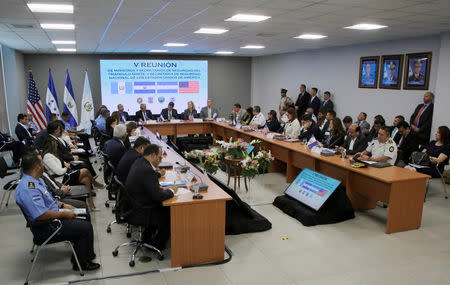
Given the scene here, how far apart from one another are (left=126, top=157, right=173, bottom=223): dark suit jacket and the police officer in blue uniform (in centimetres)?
51

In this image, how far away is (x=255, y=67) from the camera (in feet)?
47.2

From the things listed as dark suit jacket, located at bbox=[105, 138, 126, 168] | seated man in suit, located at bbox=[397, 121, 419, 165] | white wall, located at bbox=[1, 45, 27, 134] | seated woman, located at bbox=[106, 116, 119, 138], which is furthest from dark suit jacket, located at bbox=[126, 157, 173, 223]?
white wall, located at bbox=[1, 45, 27, 134]

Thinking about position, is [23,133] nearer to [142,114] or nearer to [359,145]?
[142,114]

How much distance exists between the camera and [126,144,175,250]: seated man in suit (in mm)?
3467

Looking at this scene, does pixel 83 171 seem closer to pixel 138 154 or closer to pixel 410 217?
pixel 138 154

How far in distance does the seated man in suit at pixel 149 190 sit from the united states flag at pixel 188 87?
30.6ft

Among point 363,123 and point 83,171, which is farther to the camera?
point 363,123

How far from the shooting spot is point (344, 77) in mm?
9703

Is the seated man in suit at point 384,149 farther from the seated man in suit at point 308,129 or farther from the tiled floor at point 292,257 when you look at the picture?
the seated man in suit at point 308,129

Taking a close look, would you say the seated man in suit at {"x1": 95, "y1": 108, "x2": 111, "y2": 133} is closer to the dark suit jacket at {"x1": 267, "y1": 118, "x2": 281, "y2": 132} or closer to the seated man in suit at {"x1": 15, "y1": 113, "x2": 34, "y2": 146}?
the seated man in suit at {"x1": 15, "y1": 113, "x2": 34, "y2": 146}

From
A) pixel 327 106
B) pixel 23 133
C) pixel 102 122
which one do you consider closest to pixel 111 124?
pixel 102 122

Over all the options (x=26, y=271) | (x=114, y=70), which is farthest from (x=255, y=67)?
(x=26, y=271)

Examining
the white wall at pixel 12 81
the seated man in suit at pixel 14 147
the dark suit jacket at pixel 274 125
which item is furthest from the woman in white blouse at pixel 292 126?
the white wall at pixel 12 81

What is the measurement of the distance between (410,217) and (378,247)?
2.50ft
